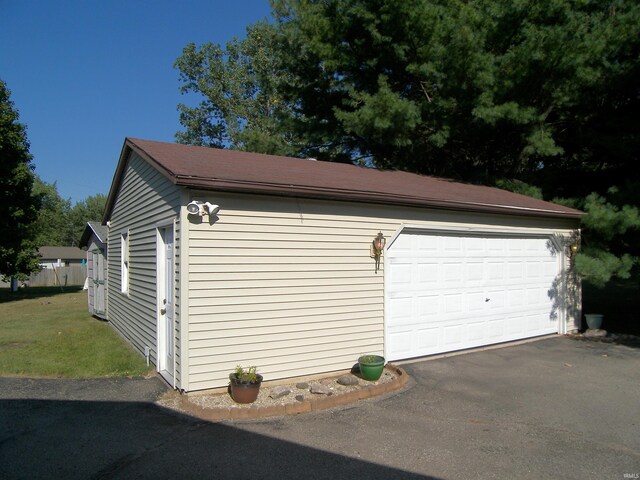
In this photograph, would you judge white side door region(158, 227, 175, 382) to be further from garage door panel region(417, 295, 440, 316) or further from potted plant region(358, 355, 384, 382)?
garage door panel region(417, 295, 440, 316)

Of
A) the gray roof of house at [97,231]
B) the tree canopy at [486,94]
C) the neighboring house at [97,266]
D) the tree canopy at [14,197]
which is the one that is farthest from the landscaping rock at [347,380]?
the tree canopy at [14,197]

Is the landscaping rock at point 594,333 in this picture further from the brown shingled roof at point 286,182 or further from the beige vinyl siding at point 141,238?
the beige vinyl siding at point 141,238

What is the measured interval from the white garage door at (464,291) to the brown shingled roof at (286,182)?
0.68 meters

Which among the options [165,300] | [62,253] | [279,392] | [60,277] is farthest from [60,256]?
[279,392]

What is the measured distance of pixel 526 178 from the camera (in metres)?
14.1

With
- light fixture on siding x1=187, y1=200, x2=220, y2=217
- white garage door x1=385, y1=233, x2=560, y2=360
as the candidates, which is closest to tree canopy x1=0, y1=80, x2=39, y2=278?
light fixture on siding x1=187, y1=200, x2=220, y2=217

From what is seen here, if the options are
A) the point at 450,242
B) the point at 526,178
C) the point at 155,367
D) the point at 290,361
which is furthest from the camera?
the point at 526,178

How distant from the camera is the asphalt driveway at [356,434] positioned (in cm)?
413

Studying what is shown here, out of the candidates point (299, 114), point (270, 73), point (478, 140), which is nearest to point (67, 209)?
point (270, 73)

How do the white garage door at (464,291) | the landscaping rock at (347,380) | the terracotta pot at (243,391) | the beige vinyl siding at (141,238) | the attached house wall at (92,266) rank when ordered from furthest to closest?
the attached house wall at (92,266)
the white garage door at (464,291)
the beige vinyl siding at (141,238)
the landscaping rock at (347,380)
the terracotta pot at (243,391)

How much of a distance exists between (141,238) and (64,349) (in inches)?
109

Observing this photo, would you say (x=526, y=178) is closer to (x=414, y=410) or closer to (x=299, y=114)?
(x=299, y=114)

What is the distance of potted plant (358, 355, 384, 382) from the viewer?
6.54m

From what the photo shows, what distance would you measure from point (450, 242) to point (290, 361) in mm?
3866
